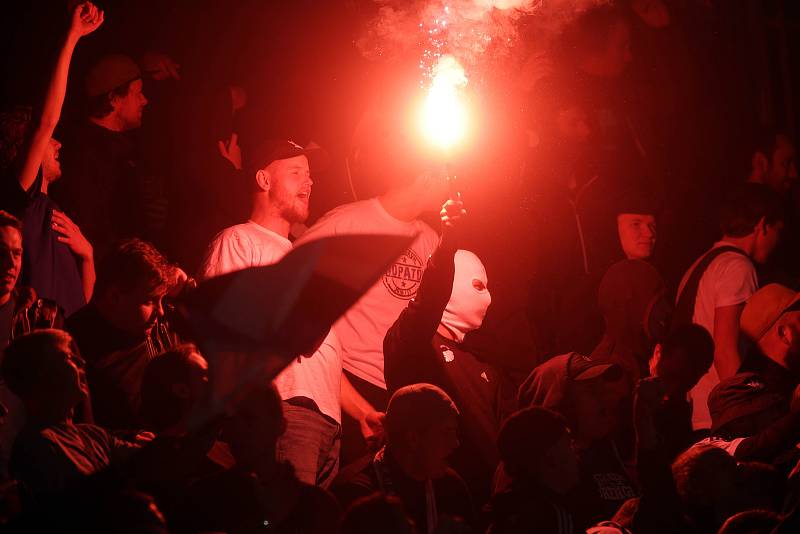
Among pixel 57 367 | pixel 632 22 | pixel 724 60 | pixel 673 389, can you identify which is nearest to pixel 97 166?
pixel 57 367

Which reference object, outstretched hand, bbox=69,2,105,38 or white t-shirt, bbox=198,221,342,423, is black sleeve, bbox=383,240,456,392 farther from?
outstretched hand, bbox=69,2,105,38

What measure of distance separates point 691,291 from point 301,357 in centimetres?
305

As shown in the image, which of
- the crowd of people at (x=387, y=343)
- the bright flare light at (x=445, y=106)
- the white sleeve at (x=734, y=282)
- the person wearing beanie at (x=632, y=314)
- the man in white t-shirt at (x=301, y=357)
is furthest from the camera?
the white sleeve at (x=734, y=282)

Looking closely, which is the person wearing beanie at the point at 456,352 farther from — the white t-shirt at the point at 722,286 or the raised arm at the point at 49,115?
the raised arm at the point at 49,115

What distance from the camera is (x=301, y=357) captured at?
18.0 ft

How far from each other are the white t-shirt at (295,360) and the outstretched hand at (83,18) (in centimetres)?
140

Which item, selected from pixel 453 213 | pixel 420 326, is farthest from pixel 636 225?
pixel 453 213

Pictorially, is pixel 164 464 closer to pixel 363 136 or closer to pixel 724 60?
pixel 363 136

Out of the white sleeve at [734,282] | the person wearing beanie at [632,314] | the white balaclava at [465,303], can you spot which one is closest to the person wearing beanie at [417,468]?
the white balaclava at [465,303]

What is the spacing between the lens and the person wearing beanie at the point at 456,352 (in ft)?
18.4

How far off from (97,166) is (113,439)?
2411 millimetres

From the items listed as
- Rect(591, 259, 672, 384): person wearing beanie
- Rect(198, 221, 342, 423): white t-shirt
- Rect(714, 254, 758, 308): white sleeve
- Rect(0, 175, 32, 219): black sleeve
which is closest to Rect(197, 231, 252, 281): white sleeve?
Rect(198, 221, 342, 423): white t-shirt

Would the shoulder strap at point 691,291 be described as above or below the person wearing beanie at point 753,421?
above

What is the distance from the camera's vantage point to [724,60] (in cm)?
1067
